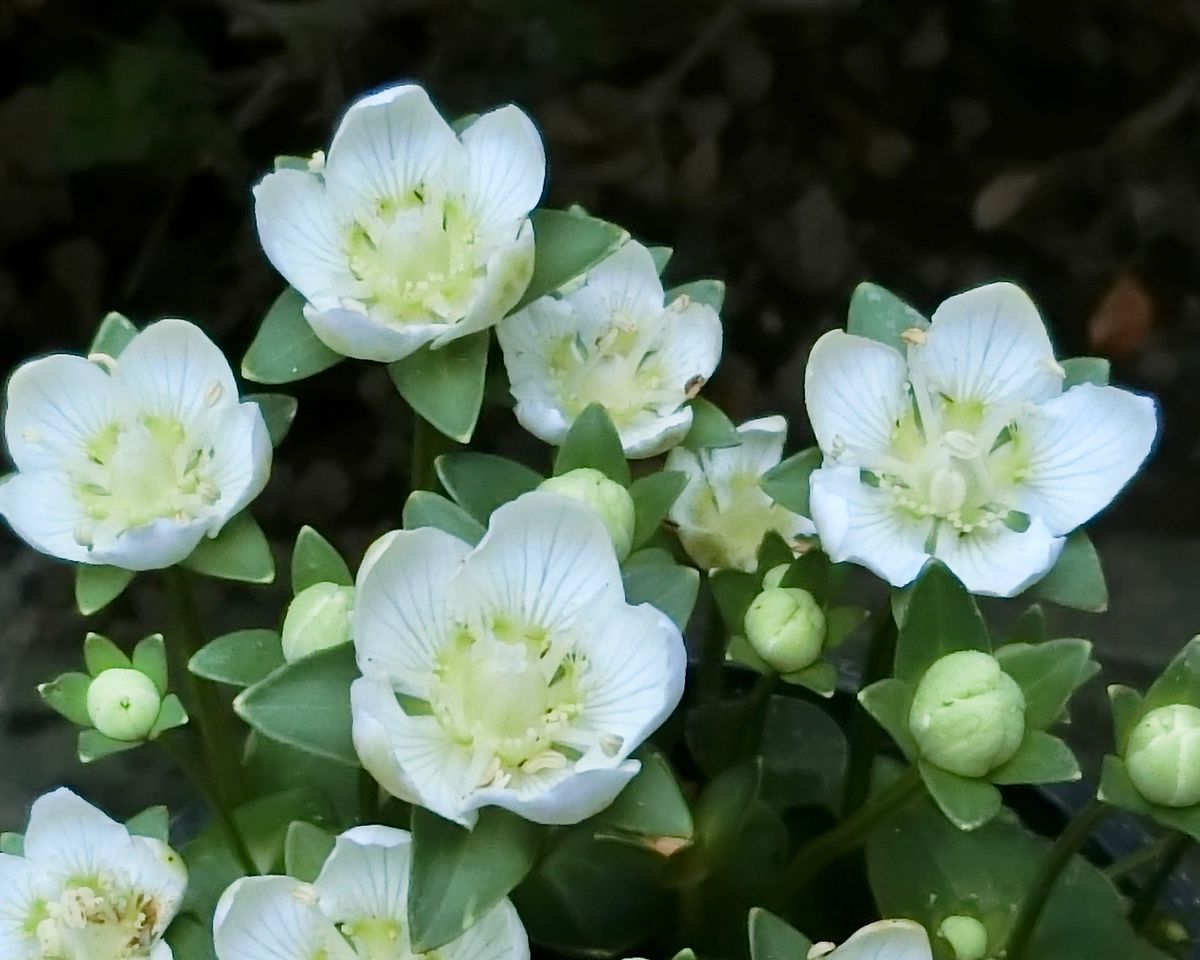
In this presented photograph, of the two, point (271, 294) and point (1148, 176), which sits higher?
point (1148, 176)

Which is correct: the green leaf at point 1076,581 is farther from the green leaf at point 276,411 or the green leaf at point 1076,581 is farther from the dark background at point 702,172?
the dark background at point 702,172

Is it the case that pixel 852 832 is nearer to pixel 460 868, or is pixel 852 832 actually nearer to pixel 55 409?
pixel 460 868

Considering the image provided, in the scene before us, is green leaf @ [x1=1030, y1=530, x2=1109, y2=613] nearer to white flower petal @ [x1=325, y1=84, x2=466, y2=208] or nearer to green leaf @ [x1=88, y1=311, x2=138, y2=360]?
white flower petal @ [x1=325, y1=84, x2=466, y2=208]

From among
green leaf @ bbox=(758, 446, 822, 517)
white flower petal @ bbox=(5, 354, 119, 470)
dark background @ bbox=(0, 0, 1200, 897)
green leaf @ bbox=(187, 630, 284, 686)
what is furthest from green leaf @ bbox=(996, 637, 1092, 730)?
dark background @ bbox=(0, 0, 1200, 897)

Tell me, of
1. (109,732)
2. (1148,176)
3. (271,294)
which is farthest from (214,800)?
(1148,176)

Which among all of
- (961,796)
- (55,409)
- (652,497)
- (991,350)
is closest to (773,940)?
(961,796)

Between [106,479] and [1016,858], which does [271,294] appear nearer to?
[106,479]
